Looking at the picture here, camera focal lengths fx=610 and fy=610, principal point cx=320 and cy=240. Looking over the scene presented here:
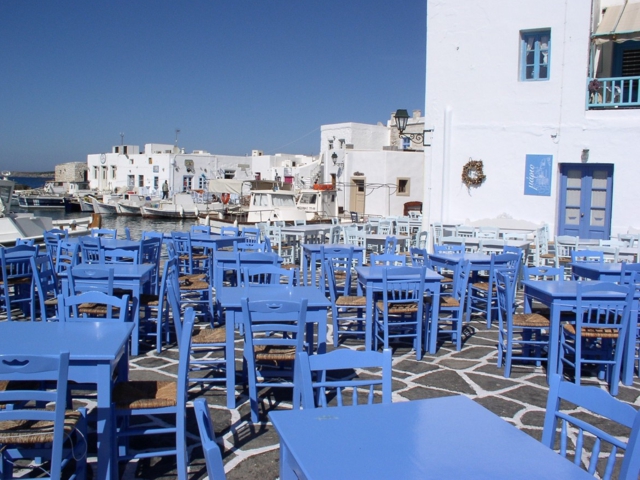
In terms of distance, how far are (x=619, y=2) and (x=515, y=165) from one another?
4.31 meters

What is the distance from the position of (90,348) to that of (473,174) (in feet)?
40.7

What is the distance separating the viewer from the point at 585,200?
1372cm

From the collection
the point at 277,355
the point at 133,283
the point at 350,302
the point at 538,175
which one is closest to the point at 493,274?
the point at 350,302

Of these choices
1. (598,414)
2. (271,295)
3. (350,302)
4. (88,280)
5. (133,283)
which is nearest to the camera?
(598,414)

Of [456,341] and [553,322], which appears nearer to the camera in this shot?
[553,322]

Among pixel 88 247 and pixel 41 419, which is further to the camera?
pixel 88 247

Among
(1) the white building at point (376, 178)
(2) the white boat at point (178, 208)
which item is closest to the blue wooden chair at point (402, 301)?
(1) the white building at point (376, 178)

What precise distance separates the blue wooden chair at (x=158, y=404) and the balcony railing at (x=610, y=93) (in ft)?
39.7

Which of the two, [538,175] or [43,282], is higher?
[538,175]

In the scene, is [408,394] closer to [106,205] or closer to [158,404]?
[158,404]

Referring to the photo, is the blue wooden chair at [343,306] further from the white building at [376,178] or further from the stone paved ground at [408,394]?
the white building at [376,178]

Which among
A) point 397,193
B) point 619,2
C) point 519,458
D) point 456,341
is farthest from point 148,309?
point 397,193

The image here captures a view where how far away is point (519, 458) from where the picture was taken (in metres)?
2.35

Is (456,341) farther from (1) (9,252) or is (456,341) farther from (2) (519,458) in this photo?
(1) (9,252)
